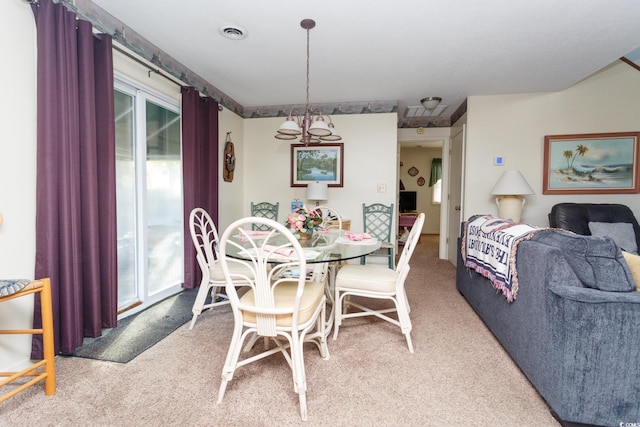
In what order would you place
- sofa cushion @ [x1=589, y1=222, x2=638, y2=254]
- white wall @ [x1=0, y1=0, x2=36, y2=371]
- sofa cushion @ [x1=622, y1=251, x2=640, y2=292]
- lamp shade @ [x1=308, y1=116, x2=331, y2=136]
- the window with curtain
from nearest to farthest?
sofa cushion @ [x1=622, y1=251, x2=640, y2=292]
white wall @ [x1=0, y1=0, x2=36, y2=371]
lamp shade @ [x1=308, y1=116, x2=331, y2=136]
sofa cushion @ [x1=589, y1=222, x2=638, y2=254]
the window with curtain

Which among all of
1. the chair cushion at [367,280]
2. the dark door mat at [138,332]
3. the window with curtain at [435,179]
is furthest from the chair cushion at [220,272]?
the window with curtain at [435,179]

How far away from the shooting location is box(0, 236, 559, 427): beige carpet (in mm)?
1366

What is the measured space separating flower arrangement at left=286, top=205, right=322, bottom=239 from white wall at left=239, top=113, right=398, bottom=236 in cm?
194

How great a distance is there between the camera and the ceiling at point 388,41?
205 cm

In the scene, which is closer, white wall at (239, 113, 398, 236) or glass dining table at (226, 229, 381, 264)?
glass dining table at (226, 229, 381, 264)

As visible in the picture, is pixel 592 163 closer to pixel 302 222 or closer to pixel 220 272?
pixel 302 222

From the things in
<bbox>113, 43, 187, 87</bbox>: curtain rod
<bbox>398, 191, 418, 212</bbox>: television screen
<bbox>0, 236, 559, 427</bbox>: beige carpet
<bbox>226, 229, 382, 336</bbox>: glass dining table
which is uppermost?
<bbox>113, 43, 187, 87</bbox>: curtain rod

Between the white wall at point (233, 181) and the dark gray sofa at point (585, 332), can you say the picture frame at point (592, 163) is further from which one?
the white wall at point (233, 181)

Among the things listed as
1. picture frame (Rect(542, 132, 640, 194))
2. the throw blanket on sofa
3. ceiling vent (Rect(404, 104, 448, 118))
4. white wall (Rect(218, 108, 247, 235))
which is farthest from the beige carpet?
ceiling vent (Rect(404, 104, 448, 118))

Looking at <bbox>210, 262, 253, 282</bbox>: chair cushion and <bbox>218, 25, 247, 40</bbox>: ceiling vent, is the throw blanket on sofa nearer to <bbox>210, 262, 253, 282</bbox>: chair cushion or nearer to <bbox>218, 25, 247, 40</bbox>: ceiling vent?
<bbox>210, 262, 253, 282</bbox>: chair cushion

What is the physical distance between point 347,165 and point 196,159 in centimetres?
204

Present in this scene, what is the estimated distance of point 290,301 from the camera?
1.52 metres

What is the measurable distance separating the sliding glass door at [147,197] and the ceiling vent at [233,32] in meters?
0.90

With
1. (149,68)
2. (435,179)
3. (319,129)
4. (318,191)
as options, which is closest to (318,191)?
(318,191)
